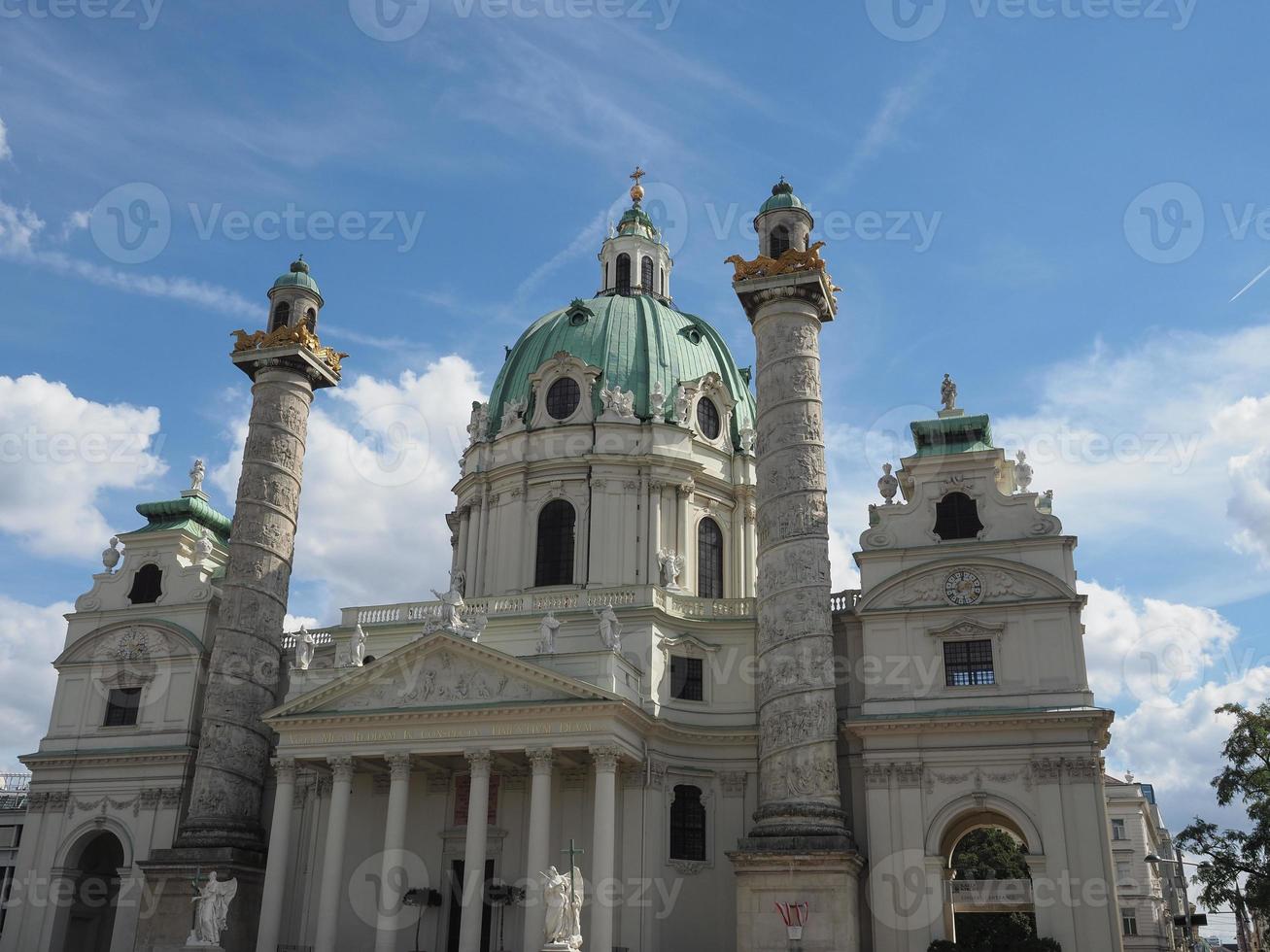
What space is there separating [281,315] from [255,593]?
34.9 ft

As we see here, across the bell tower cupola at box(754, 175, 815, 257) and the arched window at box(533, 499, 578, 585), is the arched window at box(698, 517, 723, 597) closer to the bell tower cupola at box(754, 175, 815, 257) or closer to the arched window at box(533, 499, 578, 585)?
the arched window at box(533, 499, 578, 585)

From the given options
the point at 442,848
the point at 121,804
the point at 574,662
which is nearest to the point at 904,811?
the point at 574,662

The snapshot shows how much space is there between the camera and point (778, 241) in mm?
38344

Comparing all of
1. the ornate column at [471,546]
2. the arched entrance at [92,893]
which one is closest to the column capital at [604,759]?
the ornate column at [471,546]

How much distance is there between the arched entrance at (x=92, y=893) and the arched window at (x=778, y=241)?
30224 mm

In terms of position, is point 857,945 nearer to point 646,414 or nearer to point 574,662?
point 574,662

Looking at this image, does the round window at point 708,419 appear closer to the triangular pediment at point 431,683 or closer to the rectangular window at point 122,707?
the triangular pediment at point 431,683

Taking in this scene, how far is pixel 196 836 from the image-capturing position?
122ft

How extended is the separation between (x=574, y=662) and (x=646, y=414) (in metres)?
14.2

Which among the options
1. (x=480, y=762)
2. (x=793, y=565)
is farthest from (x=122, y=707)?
(x=793, y=565)

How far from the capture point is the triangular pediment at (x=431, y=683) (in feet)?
115

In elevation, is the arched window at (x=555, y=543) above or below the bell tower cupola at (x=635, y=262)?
below

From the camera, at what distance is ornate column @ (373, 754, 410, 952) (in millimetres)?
33688

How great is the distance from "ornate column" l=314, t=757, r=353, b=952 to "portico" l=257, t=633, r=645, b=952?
0.13 ft
